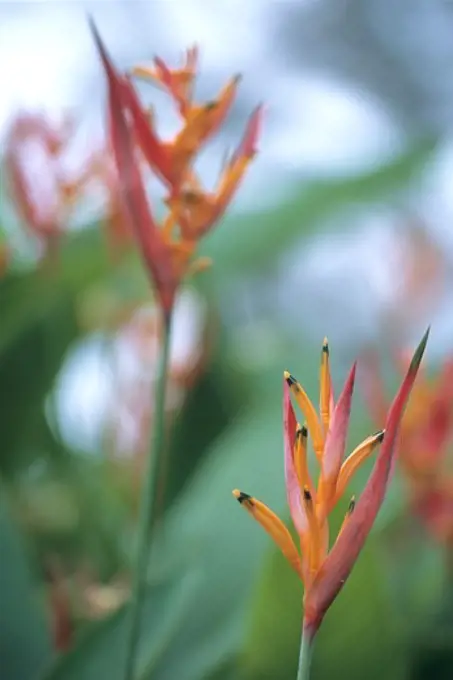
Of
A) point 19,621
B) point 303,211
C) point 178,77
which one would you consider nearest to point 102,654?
point 19,621

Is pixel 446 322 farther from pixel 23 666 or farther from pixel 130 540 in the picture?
pixel 23 666

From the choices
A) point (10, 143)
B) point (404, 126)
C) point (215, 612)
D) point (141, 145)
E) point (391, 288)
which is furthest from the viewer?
point (404, 126)

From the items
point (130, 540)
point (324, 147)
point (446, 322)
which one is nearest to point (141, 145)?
point (130, 540)

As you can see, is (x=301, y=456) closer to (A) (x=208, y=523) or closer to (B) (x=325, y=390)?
(B) (x=325, y=390)

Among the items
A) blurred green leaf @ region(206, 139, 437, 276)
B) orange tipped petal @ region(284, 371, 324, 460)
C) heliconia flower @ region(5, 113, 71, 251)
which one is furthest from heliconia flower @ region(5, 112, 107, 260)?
orange tipped petal @ region(284, 371, 324, 460)

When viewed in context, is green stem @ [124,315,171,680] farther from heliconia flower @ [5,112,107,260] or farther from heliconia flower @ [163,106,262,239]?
heliconia flower @ [5,112,107,260]

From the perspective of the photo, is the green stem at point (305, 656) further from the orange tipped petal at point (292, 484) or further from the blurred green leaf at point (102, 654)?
the blurred green leaf at point (102, 654)
